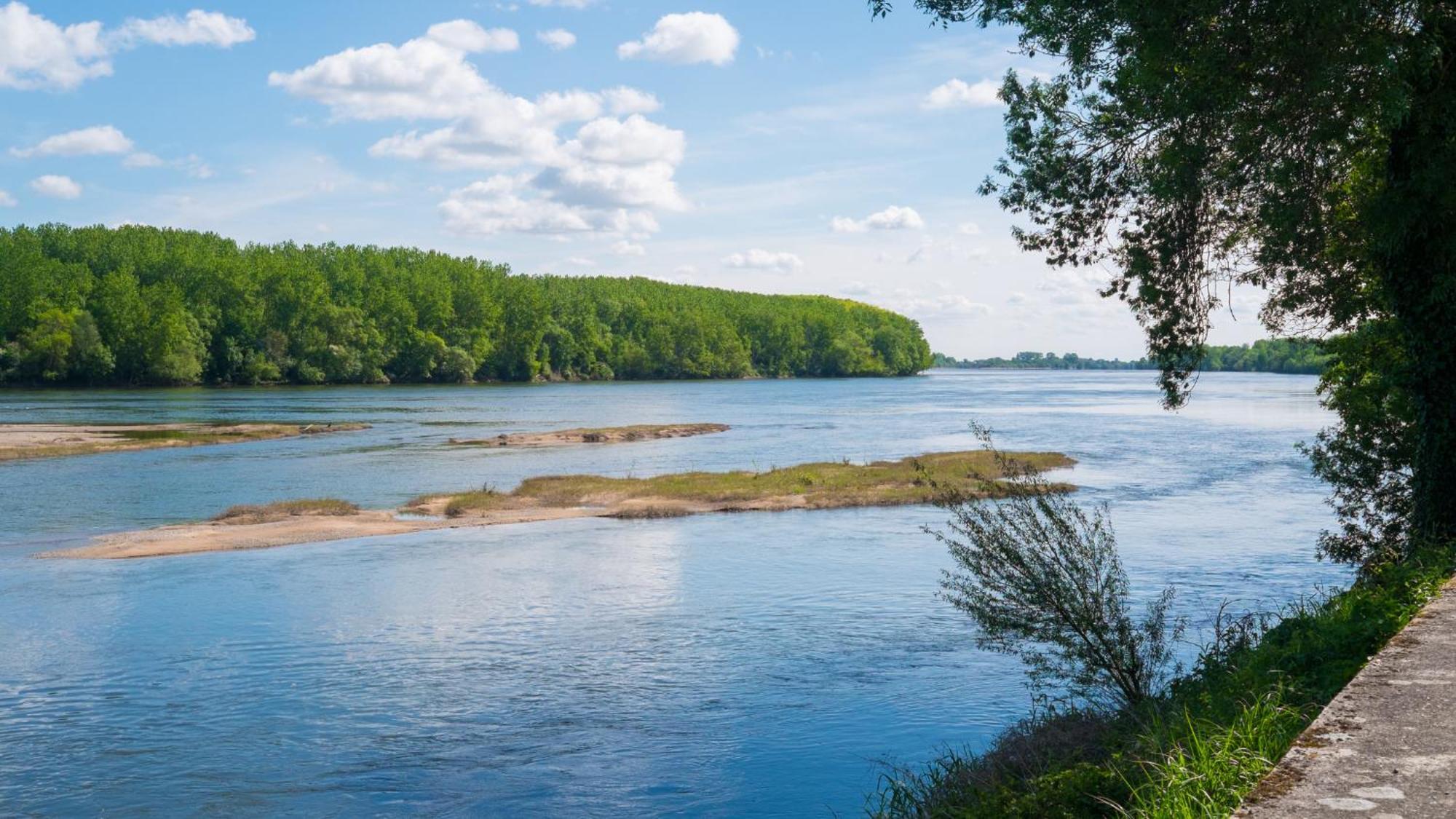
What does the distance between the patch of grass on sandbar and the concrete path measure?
31.0m

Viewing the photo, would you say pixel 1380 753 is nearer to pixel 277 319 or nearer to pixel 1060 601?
pixel 1060 601

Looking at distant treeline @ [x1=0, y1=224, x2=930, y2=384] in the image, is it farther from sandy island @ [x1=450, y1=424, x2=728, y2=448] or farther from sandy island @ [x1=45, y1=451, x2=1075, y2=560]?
sandy island @ [x1=45, y1=451, x2=1075, y2=560]

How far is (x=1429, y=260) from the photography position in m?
13.6

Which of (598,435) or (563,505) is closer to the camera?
(563,505)

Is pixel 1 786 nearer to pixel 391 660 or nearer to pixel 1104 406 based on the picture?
pixel 391 660

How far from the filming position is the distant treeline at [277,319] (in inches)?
4892

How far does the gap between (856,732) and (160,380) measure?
130001mm

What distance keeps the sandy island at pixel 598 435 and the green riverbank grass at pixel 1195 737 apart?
50553mm

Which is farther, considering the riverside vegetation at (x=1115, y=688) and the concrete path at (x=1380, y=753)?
the riverside vegetation at (x=1115, y=688)

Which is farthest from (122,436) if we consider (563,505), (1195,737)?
(1195,737)

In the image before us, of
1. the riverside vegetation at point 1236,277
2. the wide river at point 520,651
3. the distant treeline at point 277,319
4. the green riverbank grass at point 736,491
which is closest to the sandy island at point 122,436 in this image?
the wide river at point 520,651

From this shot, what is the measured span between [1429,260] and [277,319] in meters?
148

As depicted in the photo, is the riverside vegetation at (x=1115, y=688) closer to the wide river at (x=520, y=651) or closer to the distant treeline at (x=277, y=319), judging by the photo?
the wide river at (x=520, y=651)

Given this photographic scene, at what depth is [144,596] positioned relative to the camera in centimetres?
2336
